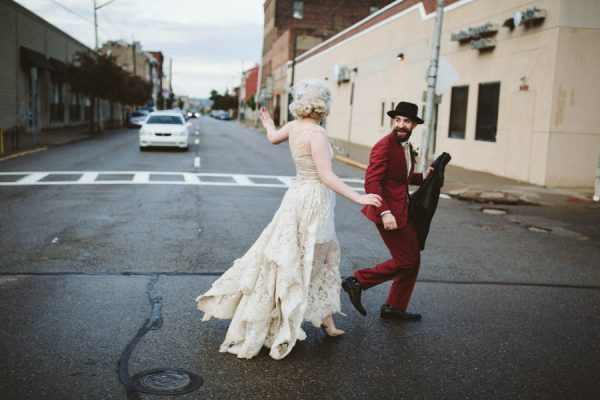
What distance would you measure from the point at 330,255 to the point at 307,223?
36 cm

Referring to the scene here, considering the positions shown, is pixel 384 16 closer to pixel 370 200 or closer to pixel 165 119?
pixel 165 119

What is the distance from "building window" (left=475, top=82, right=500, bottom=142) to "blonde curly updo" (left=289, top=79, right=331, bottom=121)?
16.1m

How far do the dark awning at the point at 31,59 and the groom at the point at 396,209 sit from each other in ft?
112

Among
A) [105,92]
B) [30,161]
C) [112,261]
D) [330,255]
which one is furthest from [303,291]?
[105,92]

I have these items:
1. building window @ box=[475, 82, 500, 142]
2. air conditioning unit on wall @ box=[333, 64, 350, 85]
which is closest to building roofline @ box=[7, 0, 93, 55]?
air conditioning unit on wall @ box=[333, 64, 350, 85]

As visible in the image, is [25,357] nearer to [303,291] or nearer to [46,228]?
[303,291]

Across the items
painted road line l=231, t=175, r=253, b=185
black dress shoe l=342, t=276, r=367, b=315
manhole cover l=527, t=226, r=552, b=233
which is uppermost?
black dress shoe l=342, t=276, r=367, b=315

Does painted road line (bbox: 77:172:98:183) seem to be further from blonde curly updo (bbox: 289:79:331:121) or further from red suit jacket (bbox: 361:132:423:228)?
blonde curly updo (bbox: 289:79:331:121)

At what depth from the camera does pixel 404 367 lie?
4.28m

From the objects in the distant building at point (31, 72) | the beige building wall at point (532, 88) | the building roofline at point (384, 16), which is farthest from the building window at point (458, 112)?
the distant building at point (31, 72)

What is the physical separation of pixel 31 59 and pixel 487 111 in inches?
1016

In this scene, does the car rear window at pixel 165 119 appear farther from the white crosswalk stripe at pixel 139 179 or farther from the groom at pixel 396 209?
the groom at pixel 396 209

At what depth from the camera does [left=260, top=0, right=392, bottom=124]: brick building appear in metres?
70.7

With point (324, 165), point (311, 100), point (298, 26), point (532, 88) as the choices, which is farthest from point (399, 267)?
point (298, 26)
